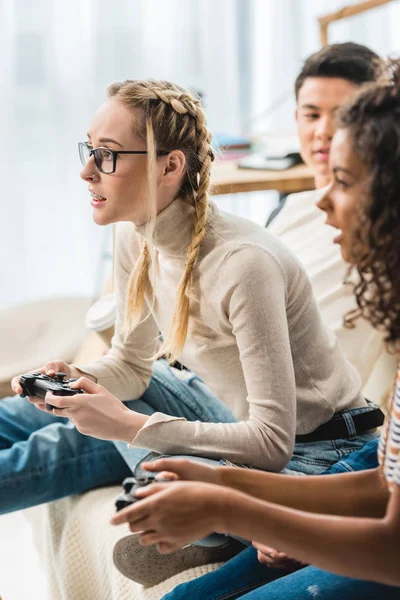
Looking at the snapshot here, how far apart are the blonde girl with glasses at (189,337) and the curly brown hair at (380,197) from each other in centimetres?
24

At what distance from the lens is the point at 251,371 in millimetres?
1076

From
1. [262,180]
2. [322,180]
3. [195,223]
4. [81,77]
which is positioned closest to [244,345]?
[195,223]

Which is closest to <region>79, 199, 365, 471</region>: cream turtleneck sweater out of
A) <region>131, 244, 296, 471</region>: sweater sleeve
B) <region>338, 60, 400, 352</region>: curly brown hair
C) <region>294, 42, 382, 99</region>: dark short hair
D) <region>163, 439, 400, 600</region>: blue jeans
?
<region>131, 244, 296, 471</region>: sweater sleeve

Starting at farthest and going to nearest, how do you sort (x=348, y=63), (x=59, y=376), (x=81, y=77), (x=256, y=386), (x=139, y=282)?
(x=81, y=77)
(x=348, y=63)
(x=139, y=282)
(x=59, y=376)
(x=256, y=386)

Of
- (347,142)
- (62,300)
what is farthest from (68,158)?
(347,142)

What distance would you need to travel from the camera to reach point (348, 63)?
5.36 feet

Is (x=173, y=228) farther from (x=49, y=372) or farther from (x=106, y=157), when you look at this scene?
(x=49, y=372)

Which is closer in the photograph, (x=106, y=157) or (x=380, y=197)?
(x=380, y=197)

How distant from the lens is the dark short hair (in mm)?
1627

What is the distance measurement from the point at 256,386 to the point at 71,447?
42cm

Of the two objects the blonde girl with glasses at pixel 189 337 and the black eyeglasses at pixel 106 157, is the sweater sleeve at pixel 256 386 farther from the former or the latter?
the black eyeglasses at pixel 106 157

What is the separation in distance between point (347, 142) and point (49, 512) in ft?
2.93

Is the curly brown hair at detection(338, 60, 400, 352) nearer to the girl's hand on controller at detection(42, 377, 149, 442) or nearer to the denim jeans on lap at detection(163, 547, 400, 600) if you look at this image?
the denim jeans on lap at detection(163, 547, 400, 600)

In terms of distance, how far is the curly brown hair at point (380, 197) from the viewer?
0.81 metres
